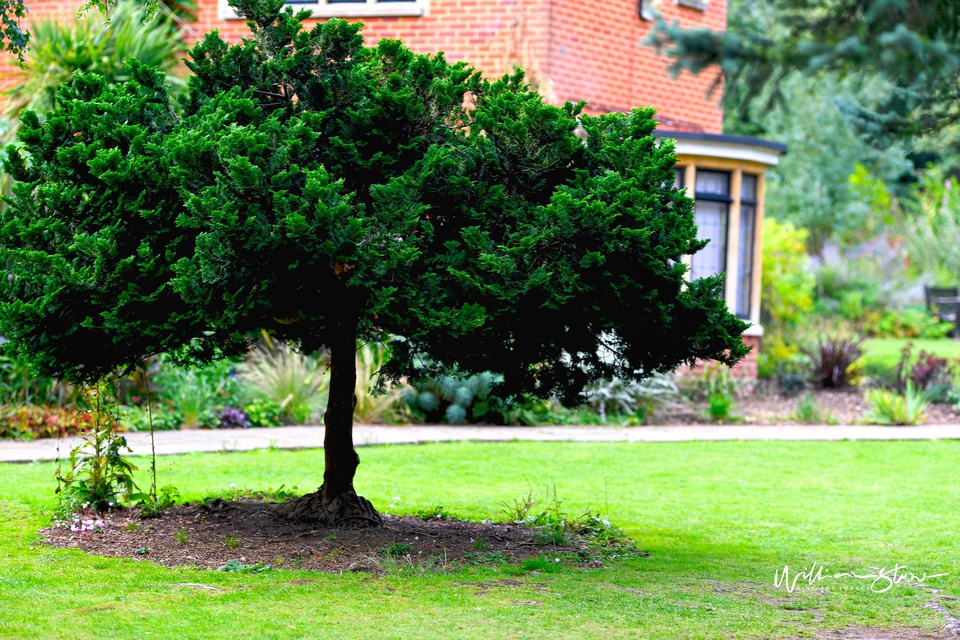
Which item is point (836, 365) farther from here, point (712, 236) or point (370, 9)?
point (370, 9)

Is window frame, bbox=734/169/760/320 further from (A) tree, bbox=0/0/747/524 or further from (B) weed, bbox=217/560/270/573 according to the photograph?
(B) weed, bbox=217/560/270/573

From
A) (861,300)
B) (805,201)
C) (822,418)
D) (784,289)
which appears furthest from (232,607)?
(805,201)

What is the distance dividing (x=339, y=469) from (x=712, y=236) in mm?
10349

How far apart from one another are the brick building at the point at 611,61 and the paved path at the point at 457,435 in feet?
9.85

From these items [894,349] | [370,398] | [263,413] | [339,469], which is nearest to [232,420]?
[263,413]

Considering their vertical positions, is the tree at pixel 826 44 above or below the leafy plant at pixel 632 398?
above

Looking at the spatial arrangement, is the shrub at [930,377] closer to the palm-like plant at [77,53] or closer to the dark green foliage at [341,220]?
the dark green foliage at [341,220]

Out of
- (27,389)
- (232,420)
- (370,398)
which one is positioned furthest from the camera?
(370,398)

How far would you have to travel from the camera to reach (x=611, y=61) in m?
15.9

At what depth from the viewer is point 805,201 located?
32.7m

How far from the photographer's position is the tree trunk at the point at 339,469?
6.89 meters

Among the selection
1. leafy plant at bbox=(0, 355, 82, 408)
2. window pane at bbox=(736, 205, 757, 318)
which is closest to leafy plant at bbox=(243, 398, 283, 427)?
leafy plant at bbox=(0, 355, 82, 408)

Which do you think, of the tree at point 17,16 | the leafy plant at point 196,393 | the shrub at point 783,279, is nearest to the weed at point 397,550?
the tree at point 17,16

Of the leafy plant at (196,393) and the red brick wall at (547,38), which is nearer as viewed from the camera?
the leafy plant at (196,393)
